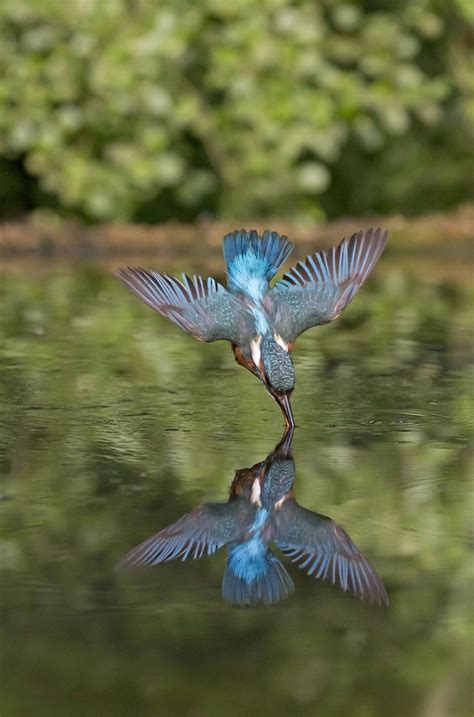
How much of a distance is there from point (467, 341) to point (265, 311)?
179 centimetres

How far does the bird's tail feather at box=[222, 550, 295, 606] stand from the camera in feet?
9.20

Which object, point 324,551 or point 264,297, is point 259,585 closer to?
point 324,551

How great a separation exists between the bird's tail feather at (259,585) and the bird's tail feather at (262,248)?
72.4 inches

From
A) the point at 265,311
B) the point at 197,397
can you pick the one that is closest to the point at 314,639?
the point at 265,311

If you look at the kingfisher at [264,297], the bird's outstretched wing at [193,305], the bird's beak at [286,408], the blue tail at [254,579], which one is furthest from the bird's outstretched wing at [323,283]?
the blue tail at [254,579]

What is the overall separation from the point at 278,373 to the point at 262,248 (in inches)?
29.2

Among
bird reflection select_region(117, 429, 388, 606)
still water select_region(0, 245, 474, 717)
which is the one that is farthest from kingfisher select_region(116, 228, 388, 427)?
bird reflection select_region(117, 429, 388, 606)

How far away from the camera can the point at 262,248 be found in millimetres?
4801

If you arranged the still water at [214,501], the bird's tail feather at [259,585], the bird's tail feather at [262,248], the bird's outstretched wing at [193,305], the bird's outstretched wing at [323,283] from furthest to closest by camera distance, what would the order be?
the bird's tail feather at [262,248], the bird's outstretched wing at [323,283], the bird's outstretched wing at [193,305], the bird's tail feather at [259,585], the still water at [214,501]

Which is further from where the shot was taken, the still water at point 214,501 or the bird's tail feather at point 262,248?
the bird's tail feather at point 262,248

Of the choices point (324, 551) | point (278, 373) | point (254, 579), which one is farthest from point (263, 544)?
point (278, 373)

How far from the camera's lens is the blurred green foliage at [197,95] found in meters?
9.61

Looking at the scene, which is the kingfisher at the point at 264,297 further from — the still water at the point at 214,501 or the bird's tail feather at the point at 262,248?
the still water at the point at 214,501

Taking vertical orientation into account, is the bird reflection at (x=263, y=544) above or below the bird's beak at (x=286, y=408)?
below
